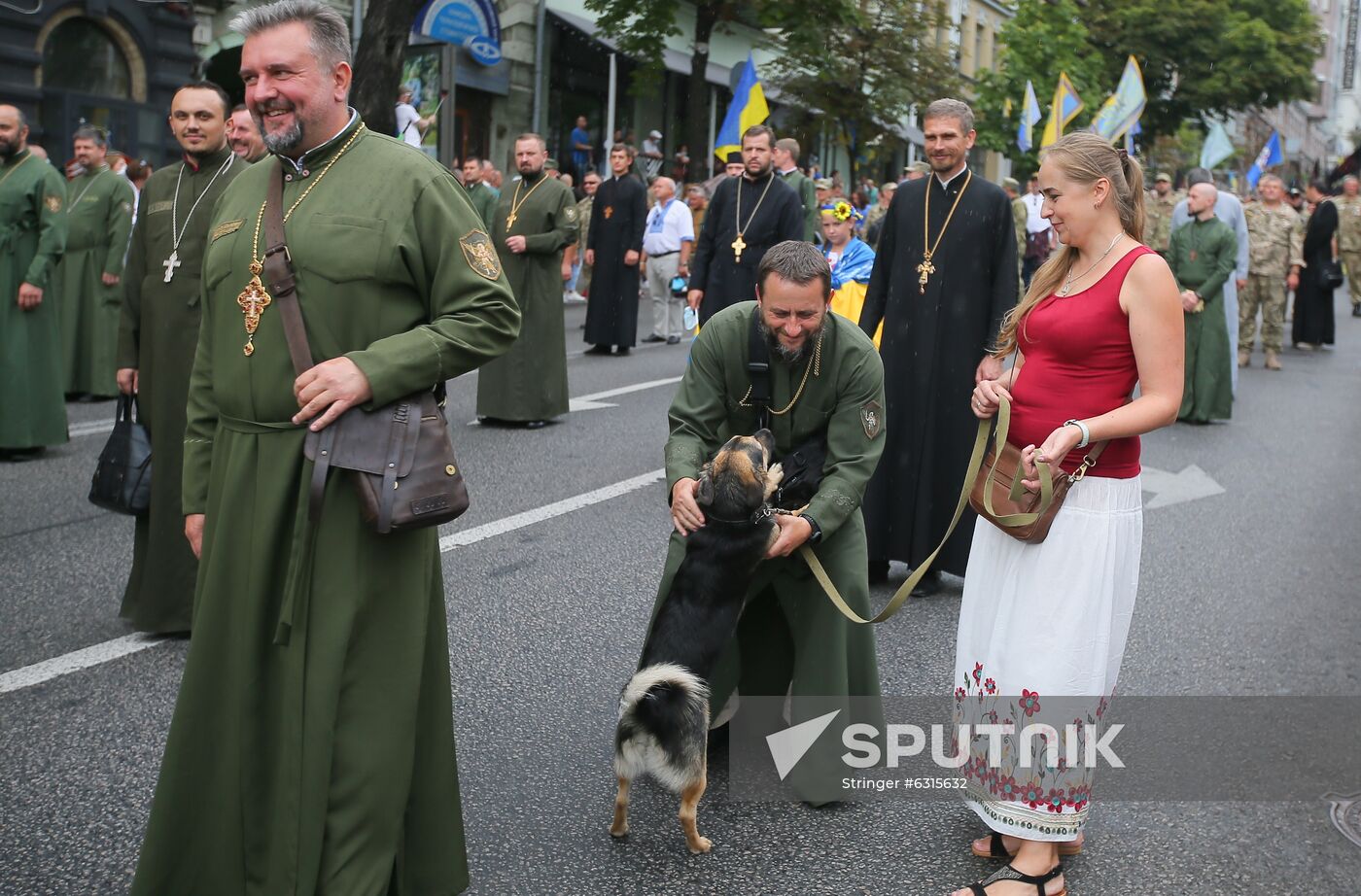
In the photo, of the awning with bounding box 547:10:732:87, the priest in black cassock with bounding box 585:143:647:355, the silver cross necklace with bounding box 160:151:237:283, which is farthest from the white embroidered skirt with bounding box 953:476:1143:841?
the awning with bounding box 547:10:732:87

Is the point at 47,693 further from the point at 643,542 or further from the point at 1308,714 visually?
the point at 1308,714

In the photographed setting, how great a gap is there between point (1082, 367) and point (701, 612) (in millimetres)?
1190

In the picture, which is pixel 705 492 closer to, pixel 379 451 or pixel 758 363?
pixel 758 363

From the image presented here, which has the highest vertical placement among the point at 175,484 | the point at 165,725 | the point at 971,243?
the point at 971,243

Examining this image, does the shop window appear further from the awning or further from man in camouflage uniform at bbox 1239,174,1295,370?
man in camouflage uniform at bbox 1239,174,1295,370

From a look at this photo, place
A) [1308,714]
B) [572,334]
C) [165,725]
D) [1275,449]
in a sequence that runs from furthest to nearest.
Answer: [572,334], [1275,449], [1308,714], [165,725]

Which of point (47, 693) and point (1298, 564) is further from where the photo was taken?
point (1298, 564)

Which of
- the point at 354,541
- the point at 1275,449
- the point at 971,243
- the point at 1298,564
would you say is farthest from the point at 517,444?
the point at 354,541

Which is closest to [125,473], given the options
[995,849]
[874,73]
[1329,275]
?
[995,849]

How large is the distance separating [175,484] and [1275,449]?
8.49 meters

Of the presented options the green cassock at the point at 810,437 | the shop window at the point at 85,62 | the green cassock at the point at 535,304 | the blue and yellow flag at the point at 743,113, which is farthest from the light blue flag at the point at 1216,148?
the green cassock at the point at 810,437

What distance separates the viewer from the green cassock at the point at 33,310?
8.70 meters

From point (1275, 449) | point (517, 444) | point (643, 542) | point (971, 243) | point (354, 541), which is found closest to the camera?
point (354, 541)

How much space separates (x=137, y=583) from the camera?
5.55 metres
